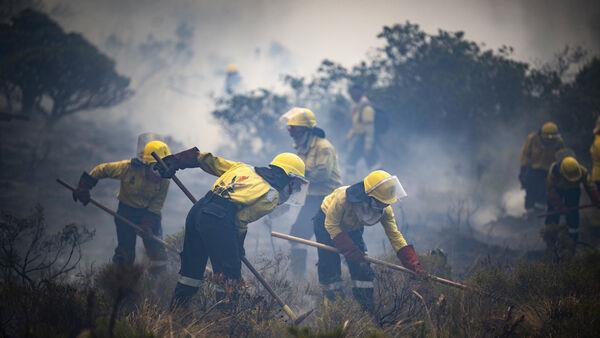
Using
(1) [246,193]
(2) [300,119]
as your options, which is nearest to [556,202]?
(2) [300,119]

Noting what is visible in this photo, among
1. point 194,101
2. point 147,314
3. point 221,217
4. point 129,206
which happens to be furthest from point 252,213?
point 194,101

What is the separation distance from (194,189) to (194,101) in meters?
15.8

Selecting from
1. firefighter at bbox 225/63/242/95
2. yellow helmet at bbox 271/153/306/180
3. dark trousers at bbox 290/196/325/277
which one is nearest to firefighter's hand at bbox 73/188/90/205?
yellow helmet at bbox 271/153/306/180

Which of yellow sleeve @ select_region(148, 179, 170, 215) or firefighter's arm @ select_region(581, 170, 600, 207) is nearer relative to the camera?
yellow sleeve @ select_region(148, 179, 170, 215)

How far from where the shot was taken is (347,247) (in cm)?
482

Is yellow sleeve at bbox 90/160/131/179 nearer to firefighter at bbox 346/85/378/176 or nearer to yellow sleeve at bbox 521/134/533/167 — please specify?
firefighter at bbox 346/85/378/176

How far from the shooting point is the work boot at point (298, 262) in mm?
6555

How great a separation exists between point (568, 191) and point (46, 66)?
40.8 ft

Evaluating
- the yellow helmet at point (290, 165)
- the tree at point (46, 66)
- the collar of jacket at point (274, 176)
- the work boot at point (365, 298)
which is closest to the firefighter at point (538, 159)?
the work boot at point (365, 298)

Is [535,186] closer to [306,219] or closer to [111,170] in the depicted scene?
[306,219]

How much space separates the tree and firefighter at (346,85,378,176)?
8088 millimetres

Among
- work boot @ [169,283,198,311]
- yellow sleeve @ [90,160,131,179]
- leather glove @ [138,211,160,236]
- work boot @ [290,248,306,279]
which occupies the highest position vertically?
yellow sleeve @ [90,160,131,179]

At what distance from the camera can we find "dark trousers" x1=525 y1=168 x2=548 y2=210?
8.98 meters

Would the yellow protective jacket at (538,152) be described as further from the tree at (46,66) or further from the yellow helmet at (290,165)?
the tree at (46,66)
